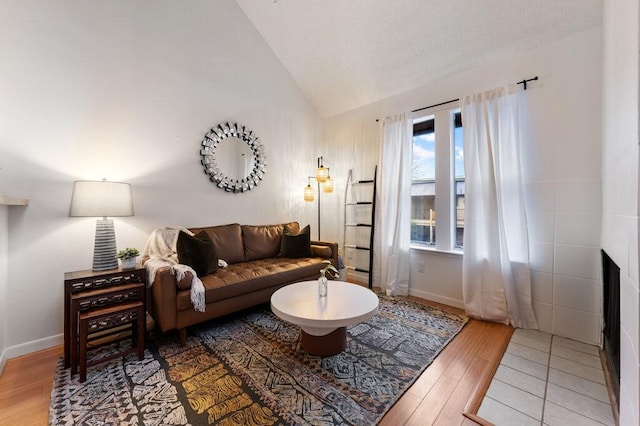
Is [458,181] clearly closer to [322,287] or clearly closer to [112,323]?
[322,287]

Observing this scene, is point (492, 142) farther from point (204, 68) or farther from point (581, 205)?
point (204, 68)

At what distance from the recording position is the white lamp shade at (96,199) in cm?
186

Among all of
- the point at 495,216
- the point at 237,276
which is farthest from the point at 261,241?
the point at 495,216

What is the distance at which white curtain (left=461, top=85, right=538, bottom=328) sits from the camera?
7.68 feet

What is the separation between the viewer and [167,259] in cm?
226

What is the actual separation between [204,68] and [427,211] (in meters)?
3.17

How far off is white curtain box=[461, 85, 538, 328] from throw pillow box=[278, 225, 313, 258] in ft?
5.78

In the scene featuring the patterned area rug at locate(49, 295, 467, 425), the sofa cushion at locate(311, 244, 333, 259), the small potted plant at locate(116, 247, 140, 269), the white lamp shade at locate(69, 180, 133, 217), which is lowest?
the patterned area rug at locate(49, 295, 467, 425)

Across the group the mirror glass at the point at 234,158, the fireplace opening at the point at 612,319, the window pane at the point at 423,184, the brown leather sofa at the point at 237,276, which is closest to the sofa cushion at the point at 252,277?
the brown leather sofa at the point at 237,276

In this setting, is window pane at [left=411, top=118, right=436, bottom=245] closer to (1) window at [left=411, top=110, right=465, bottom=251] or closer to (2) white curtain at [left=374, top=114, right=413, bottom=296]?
(1) window at [left=411, top=110, right=465, bottom=251]

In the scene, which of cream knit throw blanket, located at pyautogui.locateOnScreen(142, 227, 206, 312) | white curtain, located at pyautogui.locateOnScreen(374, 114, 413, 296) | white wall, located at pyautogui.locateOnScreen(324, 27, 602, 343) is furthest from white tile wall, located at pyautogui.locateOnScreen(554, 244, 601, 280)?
cream knit throw blanket, located at pyautogui.locateOnScreen(142, 227, 206, 312)

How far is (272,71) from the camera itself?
3592 mm

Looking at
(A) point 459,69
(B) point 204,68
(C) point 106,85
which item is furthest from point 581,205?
(C) point 106,85

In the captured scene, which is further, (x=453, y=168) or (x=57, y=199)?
(x=453, y=168)
